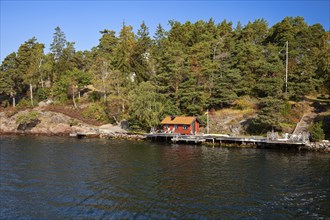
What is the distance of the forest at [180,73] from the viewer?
6512 centimetres

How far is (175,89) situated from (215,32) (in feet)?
106

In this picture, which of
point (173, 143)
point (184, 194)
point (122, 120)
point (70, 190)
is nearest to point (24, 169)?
point (70, 190)

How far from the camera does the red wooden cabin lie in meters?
63.2

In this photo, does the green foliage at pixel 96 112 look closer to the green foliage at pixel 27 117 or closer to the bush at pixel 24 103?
the green foliage at pixel 27 117

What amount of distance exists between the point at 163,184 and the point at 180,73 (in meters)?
44.6

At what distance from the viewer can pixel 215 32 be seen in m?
95.6

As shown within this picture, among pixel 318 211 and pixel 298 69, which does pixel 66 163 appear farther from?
pixel 298 69

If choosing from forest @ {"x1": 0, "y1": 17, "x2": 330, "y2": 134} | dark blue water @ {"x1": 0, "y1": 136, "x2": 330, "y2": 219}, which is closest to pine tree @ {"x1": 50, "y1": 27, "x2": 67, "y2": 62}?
forest @ {"x1": 0, "y1": 17, "x2": 330, "y2": 134}

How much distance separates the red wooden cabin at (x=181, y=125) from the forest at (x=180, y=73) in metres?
3.06

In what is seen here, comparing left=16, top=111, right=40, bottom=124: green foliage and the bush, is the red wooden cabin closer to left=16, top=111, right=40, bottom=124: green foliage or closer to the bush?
left=16, top=111, right=40, bottom=124: green foliage

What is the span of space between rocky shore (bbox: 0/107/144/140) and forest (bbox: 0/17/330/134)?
4849mm

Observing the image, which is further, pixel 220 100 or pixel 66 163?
pixel 220 100

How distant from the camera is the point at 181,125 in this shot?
63719mm

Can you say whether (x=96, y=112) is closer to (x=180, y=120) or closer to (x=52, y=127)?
(x=52, y=127)
